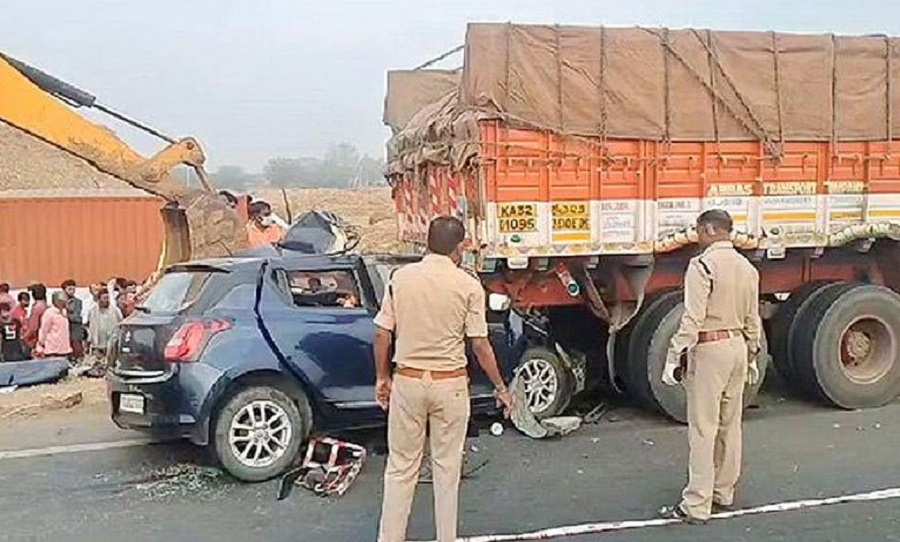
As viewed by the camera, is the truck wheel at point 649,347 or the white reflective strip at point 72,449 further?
the truck wheel at point 649,347

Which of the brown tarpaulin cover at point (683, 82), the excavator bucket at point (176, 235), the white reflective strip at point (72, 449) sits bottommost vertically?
the white reflective strip at point (72, 449)

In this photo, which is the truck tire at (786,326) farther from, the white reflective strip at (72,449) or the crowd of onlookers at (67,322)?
the crowd of onlookers at (67,322)

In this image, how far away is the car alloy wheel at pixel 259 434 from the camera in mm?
7859

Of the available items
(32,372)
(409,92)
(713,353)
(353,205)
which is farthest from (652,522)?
(353,205)

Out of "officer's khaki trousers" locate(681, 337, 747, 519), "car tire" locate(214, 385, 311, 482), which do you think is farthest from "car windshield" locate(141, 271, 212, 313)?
"officer's khaki trousers" locate(681, 337, 747, 519)

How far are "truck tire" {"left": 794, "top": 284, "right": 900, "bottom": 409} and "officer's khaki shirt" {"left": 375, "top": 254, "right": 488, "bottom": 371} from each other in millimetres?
5197

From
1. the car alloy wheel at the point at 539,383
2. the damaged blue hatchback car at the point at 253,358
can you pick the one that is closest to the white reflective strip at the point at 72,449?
the damaged blue hatchback car at the point at 253,358

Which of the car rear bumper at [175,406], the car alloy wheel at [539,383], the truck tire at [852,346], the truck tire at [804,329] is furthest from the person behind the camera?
the truck tire at [804,329]

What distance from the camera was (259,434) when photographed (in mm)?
7926

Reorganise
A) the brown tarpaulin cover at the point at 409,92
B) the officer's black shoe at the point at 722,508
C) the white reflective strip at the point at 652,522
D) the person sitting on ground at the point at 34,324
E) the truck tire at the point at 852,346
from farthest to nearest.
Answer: the person sitting on ground at the point at 34,324
the brown tarpaulin cover at the point at 409,92
the truck tire at the point at 852,346
the officer's black shoe at the point at 722,508
the white reflective strip at the point at 652,522

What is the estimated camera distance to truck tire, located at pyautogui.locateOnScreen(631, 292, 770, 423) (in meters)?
9.53

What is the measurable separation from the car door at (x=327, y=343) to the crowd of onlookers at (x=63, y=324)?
5439 mm

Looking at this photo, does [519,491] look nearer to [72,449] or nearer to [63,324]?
[72,449]

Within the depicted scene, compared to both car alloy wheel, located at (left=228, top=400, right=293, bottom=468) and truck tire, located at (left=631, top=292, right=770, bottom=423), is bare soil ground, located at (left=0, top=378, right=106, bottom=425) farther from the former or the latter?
truck tire, located at (left=631, top=292, right=770, bottom=423)
